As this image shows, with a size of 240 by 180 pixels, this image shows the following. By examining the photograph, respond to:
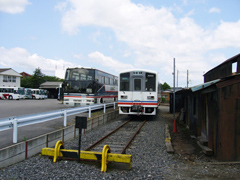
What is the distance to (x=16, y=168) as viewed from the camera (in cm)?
503

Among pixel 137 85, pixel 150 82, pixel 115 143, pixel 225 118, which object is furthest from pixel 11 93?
pixel 225 118

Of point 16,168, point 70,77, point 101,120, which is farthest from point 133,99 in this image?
point 16,168

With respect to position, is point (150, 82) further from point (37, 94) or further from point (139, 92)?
point (37, 94)

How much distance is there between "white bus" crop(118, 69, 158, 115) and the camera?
45.6 ft

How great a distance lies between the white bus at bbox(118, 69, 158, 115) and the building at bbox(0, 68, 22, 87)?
41.9m

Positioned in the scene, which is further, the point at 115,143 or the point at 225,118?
the point at 115,143

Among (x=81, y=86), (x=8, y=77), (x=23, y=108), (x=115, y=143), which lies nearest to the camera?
(x=115, y=143)

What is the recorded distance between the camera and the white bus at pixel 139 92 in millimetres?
13891

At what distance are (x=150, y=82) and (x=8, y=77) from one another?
146 ft

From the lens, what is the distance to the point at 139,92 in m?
14.1

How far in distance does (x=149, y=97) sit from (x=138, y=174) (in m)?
9.23

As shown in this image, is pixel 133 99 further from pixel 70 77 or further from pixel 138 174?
pixel 138 174

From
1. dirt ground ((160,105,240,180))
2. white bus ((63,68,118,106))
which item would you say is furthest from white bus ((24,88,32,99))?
dirt ground ((160,105,240,180))

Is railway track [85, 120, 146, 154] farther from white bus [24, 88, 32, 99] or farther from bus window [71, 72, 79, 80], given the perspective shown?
white bus [24, 88, 32, 99]
